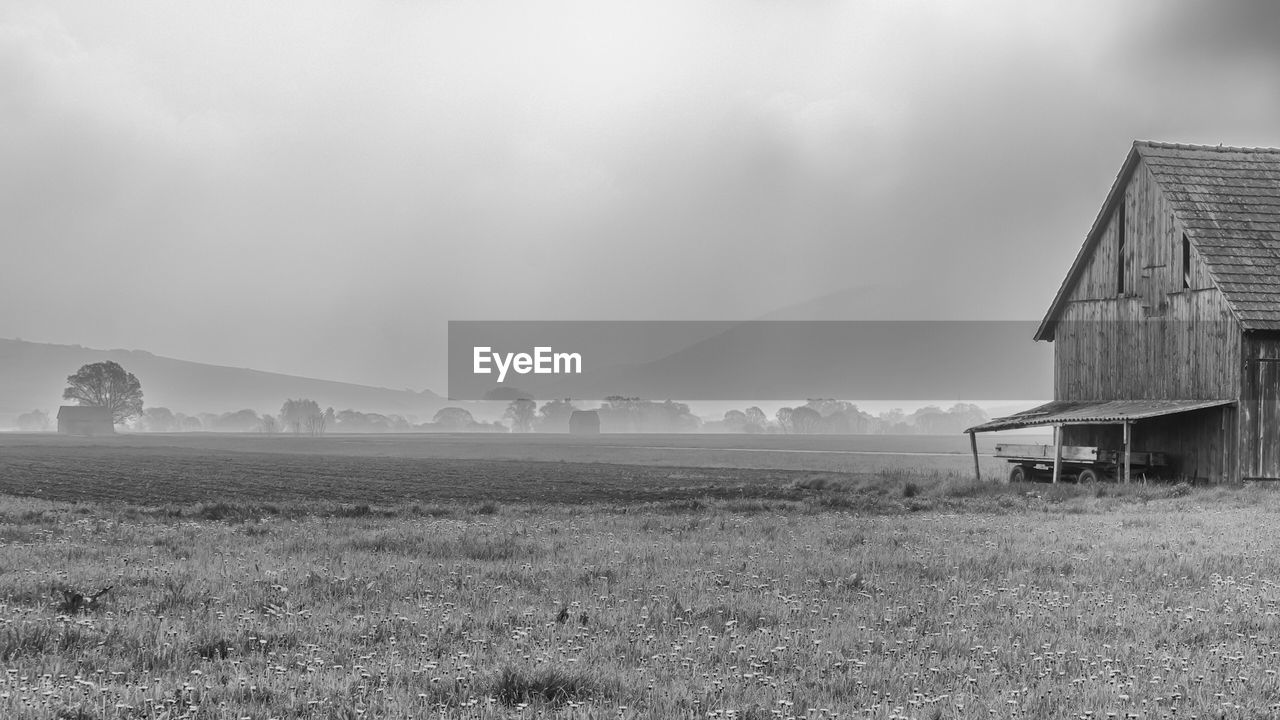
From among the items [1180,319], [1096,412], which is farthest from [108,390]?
[1180,319]

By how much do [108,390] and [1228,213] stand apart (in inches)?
7560

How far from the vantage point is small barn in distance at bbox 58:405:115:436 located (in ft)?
628

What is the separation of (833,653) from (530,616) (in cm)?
313

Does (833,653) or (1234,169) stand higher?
(1234,169)

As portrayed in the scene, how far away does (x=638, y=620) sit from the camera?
10383 mm

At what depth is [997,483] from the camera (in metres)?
39.7

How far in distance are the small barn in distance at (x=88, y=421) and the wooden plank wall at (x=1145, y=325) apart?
183728 mm

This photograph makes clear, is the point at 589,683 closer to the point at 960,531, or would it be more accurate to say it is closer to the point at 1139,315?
the point at 960,531

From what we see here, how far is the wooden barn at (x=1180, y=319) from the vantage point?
37.3 metres

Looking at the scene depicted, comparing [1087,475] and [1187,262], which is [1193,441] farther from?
[1187,262]

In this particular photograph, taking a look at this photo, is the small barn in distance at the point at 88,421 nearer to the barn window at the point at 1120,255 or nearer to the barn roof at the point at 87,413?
the barn roof at the point at 87,413

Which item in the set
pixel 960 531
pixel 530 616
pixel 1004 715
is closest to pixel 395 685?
pixel 530 616

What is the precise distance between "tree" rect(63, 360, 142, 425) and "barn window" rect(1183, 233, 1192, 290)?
185273 mm

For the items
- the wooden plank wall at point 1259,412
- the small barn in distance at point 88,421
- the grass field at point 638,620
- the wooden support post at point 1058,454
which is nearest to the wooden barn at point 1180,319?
the wooden plank wall at point 1259,412
